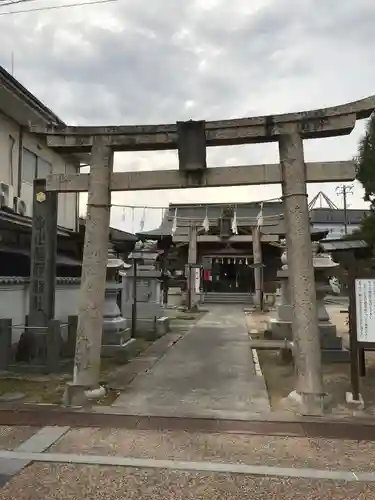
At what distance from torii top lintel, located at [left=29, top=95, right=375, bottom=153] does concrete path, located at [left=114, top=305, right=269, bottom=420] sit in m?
4.06

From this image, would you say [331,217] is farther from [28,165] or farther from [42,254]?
[42,254]

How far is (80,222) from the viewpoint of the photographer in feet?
61.1

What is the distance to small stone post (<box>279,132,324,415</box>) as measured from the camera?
6395 millimetres

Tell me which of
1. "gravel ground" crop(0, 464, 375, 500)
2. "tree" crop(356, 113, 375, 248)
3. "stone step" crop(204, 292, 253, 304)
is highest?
"tree" crop(356, 113, 375, 248)

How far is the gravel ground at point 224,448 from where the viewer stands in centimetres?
466

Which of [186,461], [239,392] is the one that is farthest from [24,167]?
[186,461]

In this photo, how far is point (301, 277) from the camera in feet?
21.8

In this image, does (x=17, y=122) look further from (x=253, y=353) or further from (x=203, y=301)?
(x=203, y=301)

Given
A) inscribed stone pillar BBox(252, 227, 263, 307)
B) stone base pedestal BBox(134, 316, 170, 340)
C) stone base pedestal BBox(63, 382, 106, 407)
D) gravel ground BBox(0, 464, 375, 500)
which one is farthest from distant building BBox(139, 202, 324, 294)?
gravel ground BBox(0, 464, 375, 500)

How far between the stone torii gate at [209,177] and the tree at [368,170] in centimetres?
130

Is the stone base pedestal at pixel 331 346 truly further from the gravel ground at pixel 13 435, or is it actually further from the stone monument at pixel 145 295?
the gravel ground at pixel 13 435

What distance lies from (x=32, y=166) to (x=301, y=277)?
36.0ft

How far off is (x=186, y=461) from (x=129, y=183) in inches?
171

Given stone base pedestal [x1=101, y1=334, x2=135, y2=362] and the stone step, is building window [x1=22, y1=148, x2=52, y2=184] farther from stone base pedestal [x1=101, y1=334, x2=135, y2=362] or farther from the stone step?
the stone step
